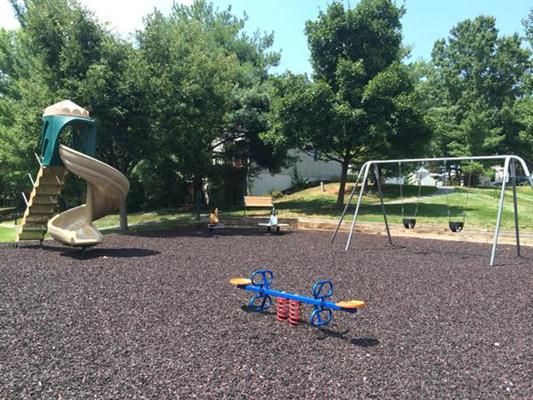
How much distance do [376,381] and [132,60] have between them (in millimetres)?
13909

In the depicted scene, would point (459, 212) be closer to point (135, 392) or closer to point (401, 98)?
point (401, 98)

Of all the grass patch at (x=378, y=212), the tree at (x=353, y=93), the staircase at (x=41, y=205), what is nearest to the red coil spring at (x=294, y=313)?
the staircase at (x=41, y=205)

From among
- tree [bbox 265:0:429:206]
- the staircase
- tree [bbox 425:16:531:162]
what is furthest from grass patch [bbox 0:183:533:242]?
tree [bbox 425:16:531:162]

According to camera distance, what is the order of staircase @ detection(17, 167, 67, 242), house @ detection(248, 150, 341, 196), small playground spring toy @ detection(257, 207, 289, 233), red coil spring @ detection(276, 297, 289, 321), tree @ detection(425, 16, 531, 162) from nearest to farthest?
red coil spring @ detection(276, 297, 289, 321) < staircase @ detection(17, 167, 67, 242) < small playground spring toy @ detection(257, 207, 289, 233) < house @ detection(248, 150, 341, 196) < tree @ detection(425, 16, 531, 162)

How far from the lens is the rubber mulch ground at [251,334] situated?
386 cm

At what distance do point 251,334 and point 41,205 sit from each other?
9.23 m

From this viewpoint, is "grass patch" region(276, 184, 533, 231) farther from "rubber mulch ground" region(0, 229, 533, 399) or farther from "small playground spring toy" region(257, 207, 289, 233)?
"rubber mulch ground" region(0, 229, 533, 399)

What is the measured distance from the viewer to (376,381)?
12.9 ft

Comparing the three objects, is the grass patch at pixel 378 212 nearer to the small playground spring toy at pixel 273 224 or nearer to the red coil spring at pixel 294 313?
the small playground spring toy at pixel 273 224

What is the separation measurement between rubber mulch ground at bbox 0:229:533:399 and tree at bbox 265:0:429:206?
1024 centimetres

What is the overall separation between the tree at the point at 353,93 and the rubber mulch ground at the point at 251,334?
33.6ft

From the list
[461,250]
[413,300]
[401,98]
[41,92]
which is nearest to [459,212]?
[401,98]

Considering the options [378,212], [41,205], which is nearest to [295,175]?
[378,212]

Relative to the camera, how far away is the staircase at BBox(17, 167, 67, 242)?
39.4 feet
